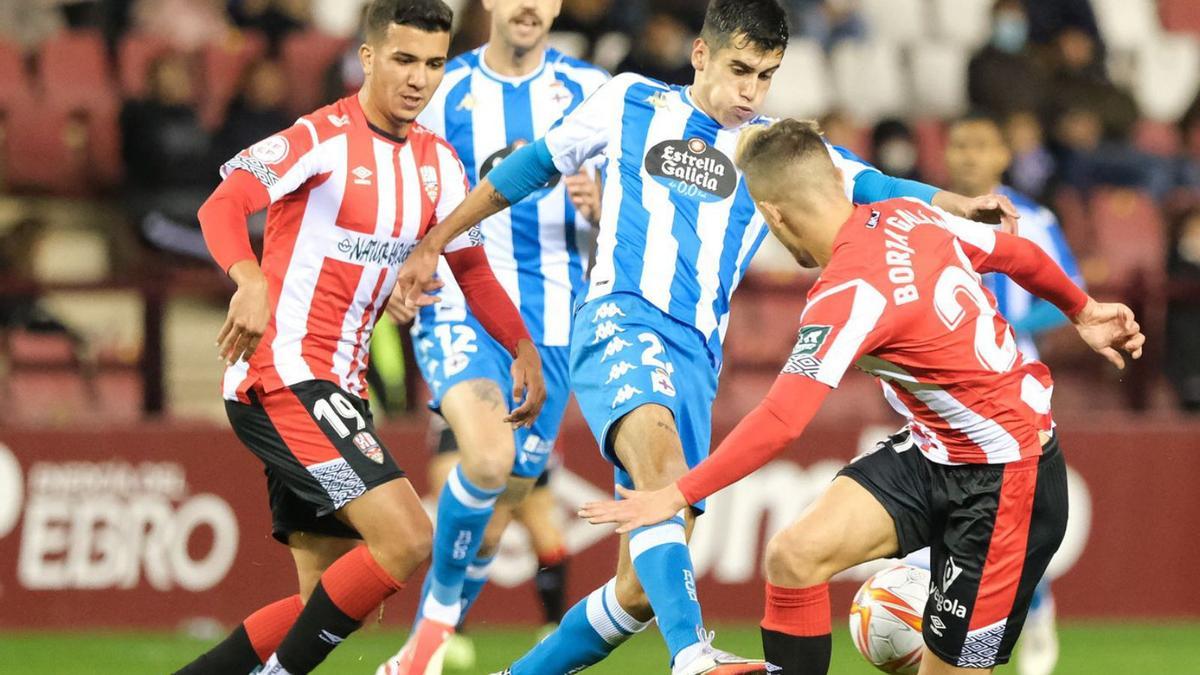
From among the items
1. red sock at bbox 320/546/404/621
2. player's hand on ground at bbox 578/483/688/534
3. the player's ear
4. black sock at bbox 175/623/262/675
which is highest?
the player's ear

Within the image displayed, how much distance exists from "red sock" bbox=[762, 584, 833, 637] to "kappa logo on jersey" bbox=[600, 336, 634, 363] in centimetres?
101

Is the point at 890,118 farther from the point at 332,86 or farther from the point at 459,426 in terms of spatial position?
the point at 459,426

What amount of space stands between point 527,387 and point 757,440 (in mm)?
1590

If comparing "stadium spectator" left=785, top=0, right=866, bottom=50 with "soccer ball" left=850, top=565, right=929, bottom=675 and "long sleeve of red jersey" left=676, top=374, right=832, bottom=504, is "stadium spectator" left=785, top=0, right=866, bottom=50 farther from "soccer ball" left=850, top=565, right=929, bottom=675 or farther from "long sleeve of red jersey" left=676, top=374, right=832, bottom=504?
"long sleeve of red jersey" left=676, top=374, right=832, bottom=504

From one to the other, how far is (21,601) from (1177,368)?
6769mm

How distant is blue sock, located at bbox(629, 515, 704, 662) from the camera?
5660 mm

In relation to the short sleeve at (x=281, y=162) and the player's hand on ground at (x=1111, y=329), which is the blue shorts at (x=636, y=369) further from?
the player's hand on ground at (x=1111, y=329)

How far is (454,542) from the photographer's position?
7133 millimetres

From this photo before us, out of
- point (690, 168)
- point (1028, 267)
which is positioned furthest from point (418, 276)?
point (1028, 267)

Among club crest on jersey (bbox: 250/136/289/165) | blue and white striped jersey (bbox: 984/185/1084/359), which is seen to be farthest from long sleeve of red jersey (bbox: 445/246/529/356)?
blue and white striped jersey (bbox: 984/185/1084/359)

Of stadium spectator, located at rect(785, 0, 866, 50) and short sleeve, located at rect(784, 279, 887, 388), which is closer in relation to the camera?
short sleeve, located at rect(784, 279, 887, 388)

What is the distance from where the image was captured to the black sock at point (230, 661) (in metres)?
6.18

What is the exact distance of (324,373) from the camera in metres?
6.21

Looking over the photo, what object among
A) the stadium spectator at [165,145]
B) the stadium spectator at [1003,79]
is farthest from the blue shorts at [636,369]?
the stadium spectator at [1003,79]
